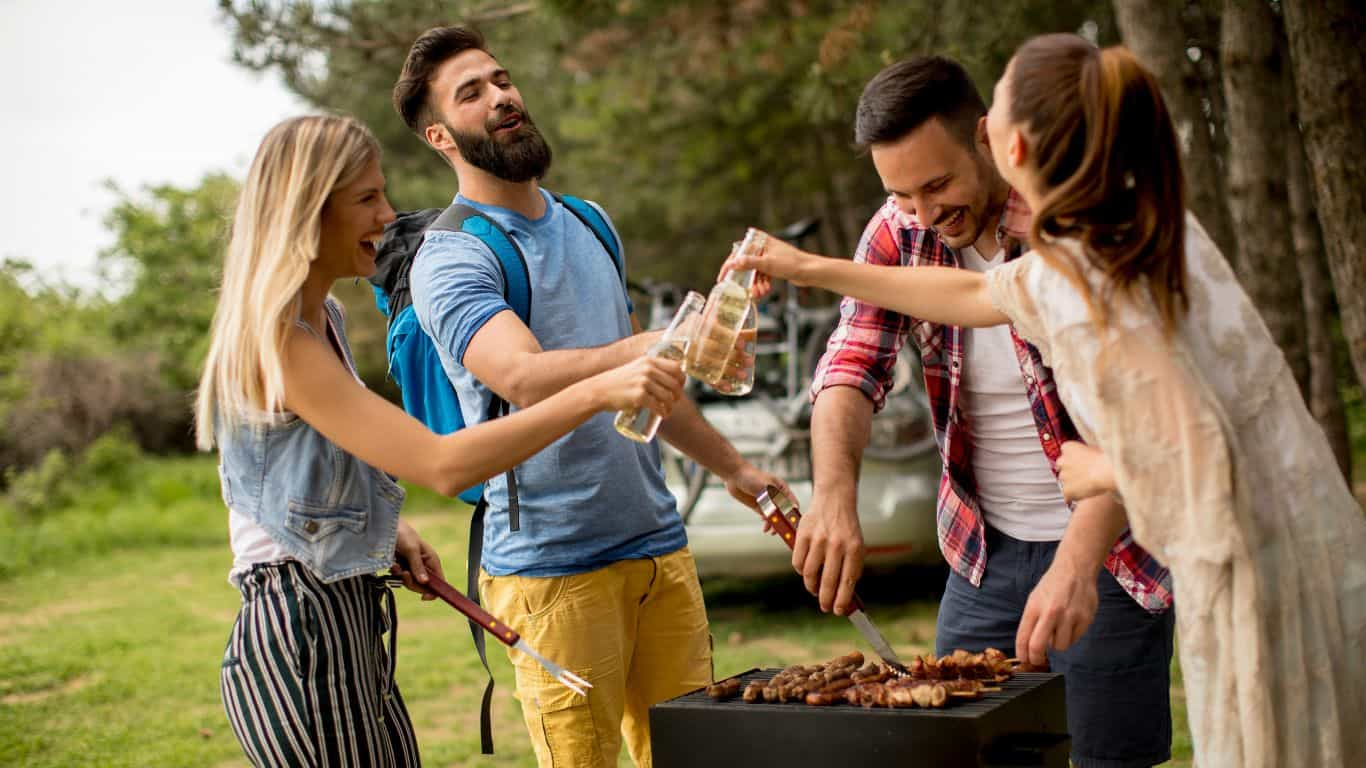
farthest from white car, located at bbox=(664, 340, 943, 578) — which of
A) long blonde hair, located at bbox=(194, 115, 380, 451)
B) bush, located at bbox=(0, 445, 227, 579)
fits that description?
bush, located at bbox=(0, 445, 227, 579)

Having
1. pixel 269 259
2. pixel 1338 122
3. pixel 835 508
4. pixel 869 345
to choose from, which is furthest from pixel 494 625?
pixel 1338 122

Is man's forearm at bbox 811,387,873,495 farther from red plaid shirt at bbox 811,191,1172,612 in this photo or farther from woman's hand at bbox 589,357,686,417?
woman's hand at bbox 589,357,686,417

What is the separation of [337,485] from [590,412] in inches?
21.1

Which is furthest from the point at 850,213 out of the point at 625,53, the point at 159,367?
the point at 159,367

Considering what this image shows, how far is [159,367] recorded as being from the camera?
761 inches

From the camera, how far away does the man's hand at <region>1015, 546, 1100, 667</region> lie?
2.71 meters

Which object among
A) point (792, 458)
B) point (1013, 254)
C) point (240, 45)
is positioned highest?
point (240, 45)

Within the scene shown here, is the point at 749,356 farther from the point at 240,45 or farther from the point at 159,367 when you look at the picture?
the point at 159,367

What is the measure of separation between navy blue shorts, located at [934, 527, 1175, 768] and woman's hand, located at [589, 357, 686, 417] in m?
1.03

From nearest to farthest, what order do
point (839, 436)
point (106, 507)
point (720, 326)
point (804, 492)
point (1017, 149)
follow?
point (1017, 149) < point (720, 326) < point (839, 436) < point (804, 492) < point (106, 507)

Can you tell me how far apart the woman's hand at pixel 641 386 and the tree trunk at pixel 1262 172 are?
14.6ft

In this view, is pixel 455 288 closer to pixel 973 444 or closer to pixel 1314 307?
pixel 973 444

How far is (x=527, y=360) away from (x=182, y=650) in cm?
667

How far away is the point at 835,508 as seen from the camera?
2.99 meters
